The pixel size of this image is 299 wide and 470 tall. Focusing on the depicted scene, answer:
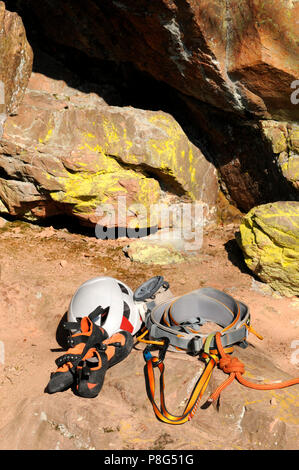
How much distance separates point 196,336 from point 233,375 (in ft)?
1.98

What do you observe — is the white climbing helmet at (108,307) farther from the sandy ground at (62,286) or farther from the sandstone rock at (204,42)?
the sandstone rock at (204,42)

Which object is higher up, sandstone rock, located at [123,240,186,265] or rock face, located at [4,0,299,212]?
rock face, located at [4,0,299,212]

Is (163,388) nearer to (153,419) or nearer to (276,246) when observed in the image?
(153,419)

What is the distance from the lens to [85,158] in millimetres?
8133

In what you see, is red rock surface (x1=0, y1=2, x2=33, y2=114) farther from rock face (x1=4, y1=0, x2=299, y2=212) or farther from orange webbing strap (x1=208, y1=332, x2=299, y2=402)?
orange webbing strap (x1=208, y1=332, x2=299, y2=402)

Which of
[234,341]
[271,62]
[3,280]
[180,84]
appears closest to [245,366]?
[234,341]

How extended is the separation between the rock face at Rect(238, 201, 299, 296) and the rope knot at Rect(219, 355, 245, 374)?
3020mm

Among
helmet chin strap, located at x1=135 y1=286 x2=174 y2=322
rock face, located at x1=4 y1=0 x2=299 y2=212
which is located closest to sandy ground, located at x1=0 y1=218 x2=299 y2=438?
helmet chin strap, located at x1=135 y1=286 x2=174 y2=322

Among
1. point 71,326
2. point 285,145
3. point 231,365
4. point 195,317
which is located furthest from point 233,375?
point 285,145

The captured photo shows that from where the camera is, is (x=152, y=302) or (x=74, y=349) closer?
(x=74, y=349)

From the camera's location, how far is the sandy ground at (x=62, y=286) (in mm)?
5184

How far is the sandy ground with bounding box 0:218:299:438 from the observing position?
518cm

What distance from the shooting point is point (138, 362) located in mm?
4609

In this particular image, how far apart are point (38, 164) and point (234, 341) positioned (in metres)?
5.30
